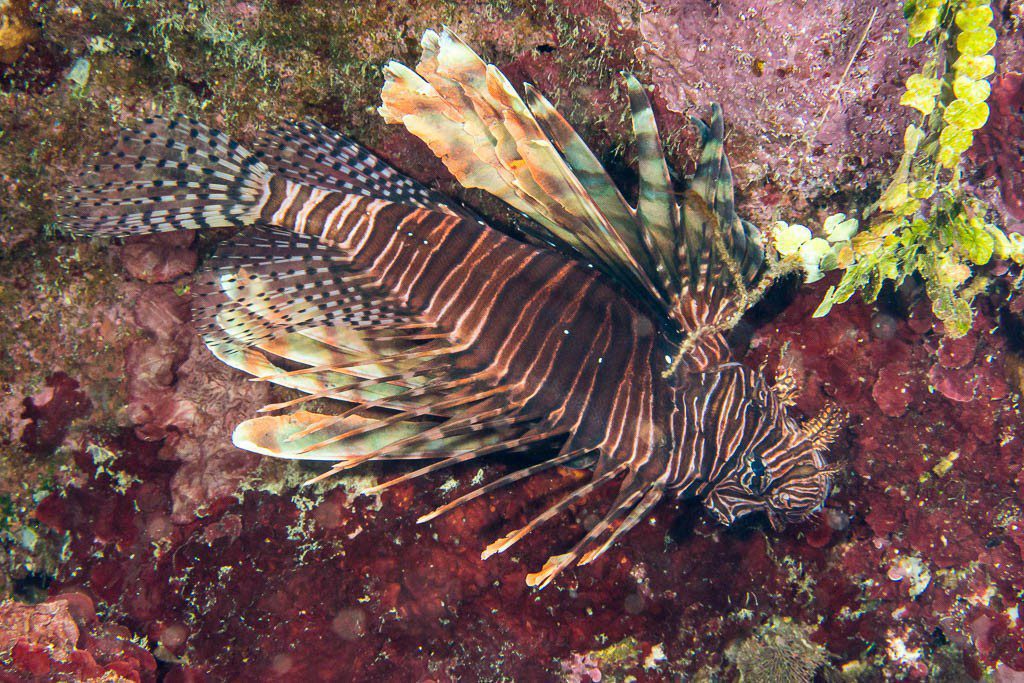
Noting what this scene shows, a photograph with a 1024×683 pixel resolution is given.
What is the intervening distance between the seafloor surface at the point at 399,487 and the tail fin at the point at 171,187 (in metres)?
0.55

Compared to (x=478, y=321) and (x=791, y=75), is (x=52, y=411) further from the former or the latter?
(x=791, y=75)

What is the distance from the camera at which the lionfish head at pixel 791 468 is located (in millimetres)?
2779

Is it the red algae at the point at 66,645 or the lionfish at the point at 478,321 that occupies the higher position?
the lionfish at the point at 478,321

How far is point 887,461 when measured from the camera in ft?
11.4

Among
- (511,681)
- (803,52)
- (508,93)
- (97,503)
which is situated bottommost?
(97,503)

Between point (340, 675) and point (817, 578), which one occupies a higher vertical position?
point (817, 578)

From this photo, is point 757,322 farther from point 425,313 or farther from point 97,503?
point 97,503

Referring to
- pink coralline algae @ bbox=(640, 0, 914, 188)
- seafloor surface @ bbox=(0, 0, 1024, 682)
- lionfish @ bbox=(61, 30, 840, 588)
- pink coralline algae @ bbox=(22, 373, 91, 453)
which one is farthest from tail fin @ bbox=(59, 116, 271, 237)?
pink coralline algae @ bbox=(640, 0, 914, 188)

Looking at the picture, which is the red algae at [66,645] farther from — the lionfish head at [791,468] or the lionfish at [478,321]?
the lionfish head at [791,468]

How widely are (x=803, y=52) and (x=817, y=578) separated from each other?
2.95m

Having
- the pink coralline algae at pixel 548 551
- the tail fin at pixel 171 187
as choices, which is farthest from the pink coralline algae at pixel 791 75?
the tail fin at pixel 171 187

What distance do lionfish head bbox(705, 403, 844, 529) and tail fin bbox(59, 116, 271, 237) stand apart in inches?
112

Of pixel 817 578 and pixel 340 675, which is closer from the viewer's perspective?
pixel 340 675

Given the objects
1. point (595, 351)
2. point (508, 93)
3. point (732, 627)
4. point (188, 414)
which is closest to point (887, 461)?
point (732, 627)
